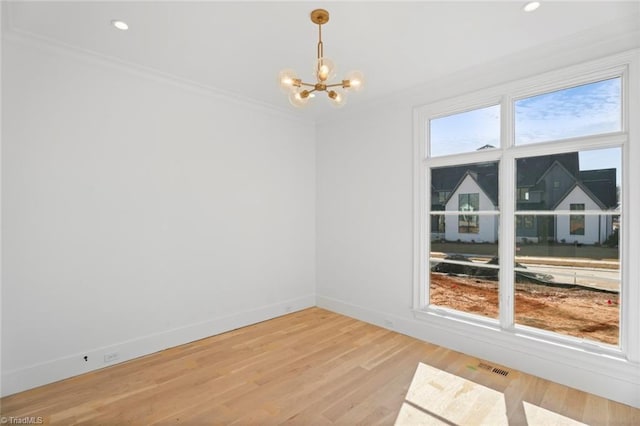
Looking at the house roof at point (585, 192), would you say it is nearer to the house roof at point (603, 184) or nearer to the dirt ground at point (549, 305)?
the house roof at point (603, 184)

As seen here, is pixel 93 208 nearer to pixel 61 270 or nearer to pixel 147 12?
pixel 61 270

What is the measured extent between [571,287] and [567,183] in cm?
97

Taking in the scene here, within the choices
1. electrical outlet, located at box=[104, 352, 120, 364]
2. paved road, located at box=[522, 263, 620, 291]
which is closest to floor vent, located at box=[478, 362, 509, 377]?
paved road, located at box=[522, 263, 620, 291]

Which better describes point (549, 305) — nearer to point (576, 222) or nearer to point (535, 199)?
point (576, 222)

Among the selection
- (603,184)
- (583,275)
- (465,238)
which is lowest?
(583,275)

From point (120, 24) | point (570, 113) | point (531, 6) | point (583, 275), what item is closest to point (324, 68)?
point (531, 6)

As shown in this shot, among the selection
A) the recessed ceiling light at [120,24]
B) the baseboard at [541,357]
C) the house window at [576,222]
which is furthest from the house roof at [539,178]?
the recessed ceiling light at [120,24]

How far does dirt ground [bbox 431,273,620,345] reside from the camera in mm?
2736

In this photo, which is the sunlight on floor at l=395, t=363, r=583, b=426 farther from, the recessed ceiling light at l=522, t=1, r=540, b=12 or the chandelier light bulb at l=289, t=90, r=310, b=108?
the recessed ceiling light at l=522, t=1, r=540, b=12

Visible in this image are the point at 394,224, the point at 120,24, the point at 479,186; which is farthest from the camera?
the point at 394,224

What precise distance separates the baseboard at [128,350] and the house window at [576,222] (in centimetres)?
353

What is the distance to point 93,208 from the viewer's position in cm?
301

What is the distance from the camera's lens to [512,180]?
3.19 meters

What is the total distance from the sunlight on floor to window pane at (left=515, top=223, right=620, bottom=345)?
0.91 m
